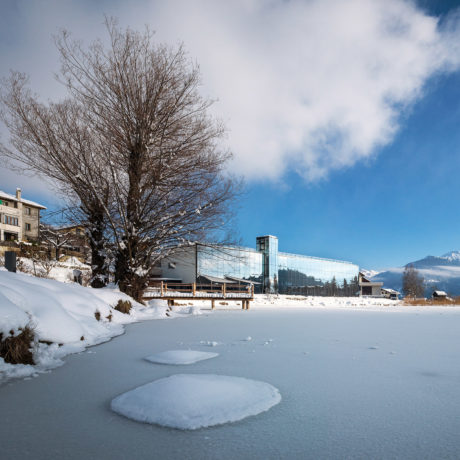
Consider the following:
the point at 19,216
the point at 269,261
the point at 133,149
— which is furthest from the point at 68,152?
the point at 19,216

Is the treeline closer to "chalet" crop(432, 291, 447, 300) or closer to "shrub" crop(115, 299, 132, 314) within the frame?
"chalet" crop(432, 291, 447, 300)

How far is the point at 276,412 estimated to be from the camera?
1.95 m

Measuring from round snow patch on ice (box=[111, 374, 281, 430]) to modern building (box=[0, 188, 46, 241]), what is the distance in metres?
43.5

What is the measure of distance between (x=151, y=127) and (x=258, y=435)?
10.1 meters

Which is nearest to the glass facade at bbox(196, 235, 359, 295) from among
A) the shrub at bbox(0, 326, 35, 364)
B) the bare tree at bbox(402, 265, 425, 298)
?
the bare tree at bbox(402, 265, 425, 298)

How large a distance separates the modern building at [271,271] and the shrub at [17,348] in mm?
25806

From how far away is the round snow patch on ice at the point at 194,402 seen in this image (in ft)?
5.84

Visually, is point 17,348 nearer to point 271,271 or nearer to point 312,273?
point 271,271

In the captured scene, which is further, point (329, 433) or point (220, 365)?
point (220, 365)

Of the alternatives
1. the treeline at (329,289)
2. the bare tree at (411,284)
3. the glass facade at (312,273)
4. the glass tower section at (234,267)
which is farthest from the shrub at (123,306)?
the bare tree at (411,284)

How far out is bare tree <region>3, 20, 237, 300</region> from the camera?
9859mm

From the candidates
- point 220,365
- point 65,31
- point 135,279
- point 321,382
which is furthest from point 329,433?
point 65,31

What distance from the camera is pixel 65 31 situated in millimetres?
9664

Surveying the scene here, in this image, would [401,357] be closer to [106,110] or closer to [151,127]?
[151,127]
